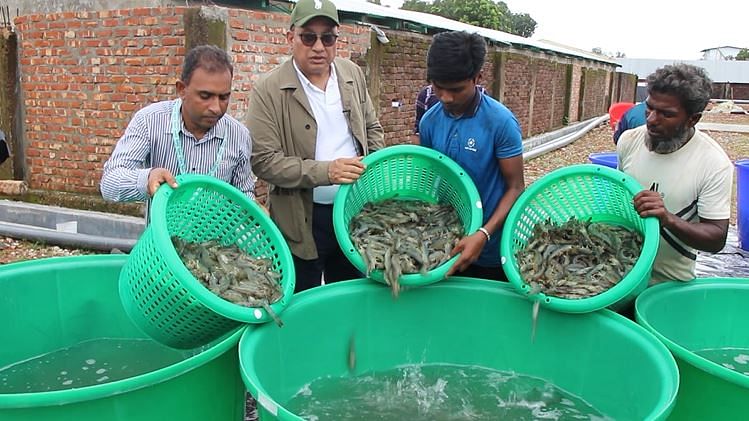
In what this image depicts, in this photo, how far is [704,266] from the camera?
18.8 feet

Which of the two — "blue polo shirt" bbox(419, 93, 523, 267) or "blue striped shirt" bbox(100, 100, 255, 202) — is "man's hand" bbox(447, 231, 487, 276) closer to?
"blue polo shirt" bbox(419, 93, 523, 267)

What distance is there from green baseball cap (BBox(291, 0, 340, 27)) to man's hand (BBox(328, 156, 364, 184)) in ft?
2.06

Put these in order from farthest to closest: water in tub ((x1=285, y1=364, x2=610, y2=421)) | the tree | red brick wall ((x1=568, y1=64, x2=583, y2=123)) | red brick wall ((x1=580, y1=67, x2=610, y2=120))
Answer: the tree
red brick wall ((x1=580, y1=67, x2=610, y2=120))
red brick wall ((x1=568, y1=64, x2=583, y2=123))
water in tub ((x1=285, y1=364, x2=610, y2=421))

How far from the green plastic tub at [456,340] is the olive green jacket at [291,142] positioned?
0.44 m

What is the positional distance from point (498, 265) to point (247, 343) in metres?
1.32

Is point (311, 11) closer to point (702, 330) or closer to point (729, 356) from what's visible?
point (702, 330)

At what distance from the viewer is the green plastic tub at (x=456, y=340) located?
2260 millimetres

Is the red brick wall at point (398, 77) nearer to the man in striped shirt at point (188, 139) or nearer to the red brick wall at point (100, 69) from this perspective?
the red brick wall at point (100, 69)

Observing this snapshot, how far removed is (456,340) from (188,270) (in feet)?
4.08

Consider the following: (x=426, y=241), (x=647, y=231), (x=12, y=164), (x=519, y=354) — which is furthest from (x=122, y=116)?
(x=647, y=231)

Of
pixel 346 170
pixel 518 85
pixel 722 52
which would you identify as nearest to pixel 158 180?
pixel 346 170

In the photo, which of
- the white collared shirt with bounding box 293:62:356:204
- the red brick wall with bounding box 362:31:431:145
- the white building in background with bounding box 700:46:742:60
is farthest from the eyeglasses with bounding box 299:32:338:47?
the white building in background with bounding box 700:46:742:60

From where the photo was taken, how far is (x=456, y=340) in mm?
2779

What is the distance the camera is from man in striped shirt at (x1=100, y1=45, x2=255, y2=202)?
2.37 m
